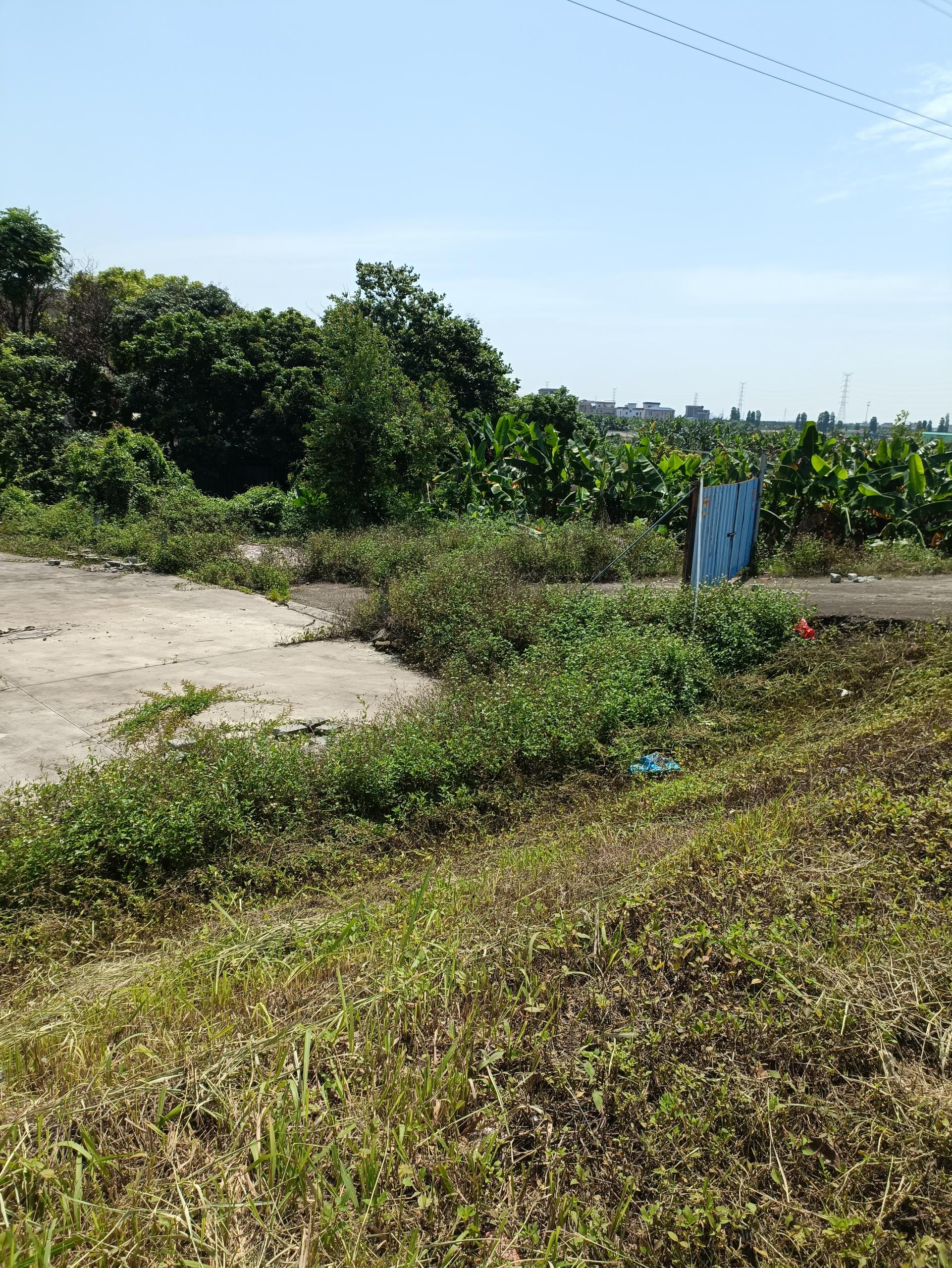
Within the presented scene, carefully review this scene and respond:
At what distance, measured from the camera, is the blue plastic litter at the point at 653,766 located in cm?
543

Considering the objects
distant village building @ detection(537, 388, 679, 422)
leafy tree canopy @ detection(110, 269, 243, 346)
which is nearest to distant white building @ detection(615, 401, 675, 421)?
distant village building @ detection(537, 388, 679, 422)

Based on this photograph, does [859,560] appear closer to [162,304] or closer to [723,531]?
[723,531]

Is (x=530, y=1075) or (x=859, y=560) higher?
(x=859, y=560)

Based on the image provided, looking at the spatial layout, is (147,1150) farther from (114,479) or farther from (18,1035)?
(114,479)

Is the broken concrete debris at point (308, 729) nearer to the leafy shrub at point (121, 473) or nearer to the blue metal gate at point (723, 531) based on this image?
the blue metal gate at point (723, 531)

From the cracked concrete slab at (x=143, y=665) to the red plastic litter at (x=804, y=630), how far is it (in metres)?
3.69

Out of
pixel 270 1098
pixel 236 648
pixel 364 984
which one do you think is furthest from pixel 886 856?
pixel 236 648

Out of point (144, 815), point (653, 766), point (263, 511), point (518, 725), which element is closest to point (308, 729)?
point (518, 725)

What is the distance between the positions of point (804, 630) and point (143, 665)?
669 cm

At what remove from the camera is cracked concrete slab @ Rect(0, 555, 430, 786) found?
21.2 feet

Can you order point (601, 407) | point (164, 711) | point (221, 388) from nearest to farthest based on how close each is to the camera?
point (164, 711) → point (221, 388) → point (601, 407)

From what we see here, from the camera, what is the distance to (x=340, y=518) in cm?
1580

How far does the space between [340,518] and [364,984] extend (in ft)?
45.5

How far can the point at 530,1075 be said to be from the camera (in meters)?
2.23
